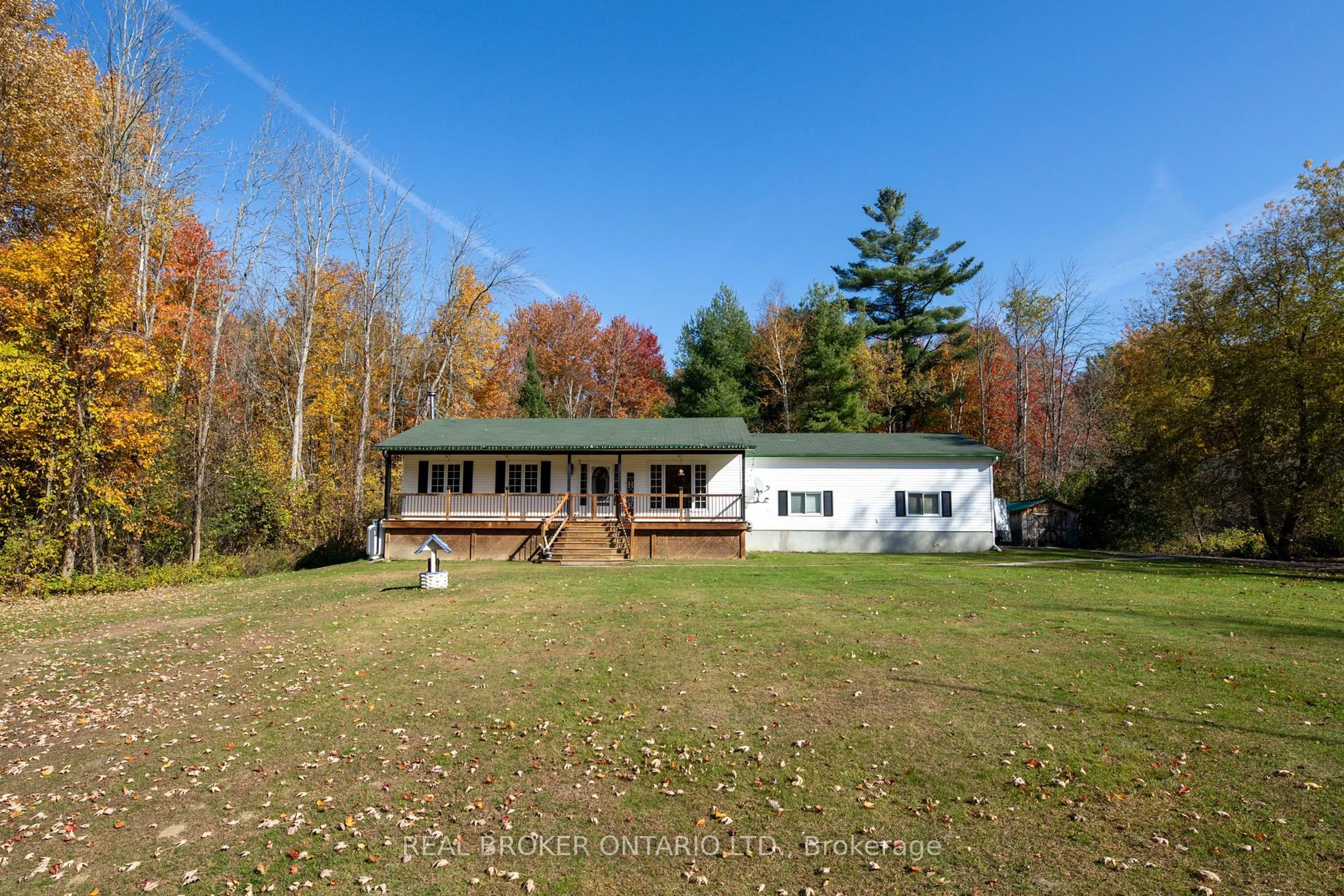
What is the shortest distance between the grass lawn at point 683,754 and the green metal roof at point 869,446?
15.9 metres

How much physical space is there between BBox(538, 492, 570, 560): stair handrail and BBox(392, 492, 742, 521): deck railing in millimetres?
98

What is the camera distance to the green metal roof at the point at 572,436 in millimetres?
23656

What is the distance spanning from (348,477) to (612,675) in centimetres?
2517

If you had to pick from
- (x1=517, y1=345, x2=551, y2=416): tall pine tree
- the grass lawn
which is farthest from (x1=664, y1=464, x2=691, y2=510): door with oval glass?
(x1=517, y1=345, x2=551, y2=416): tall pine tree

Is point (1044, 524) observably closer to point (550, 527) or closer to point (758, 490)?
point (758, 490)

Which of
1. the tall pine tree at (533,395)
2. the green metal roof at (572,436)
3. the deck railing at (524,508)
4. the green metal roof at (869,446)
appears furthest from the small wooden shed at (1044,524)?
the tall pine tree at (533,395)

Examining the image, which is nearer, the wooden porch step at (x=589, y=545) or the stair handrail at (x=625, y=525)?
the wooden porch step at (x=589, y=545)

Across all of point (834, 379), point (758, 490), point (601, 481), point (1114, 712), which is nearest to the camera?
point (1114, 712)

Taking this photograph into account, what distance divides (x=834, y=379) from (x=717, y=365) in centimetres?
673

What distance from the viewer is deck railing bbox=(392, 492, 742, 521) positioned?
75.8 ft

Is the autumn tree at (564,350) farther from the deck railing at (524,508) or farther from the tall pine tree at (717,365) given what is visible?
the deck railing at (524,508)

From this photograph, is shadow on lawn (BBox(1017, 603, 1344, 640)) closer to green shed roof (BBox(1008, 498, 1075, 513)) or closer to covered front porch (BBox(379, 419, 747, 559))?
covered front porch (BBox(379, 419, 747, 559))

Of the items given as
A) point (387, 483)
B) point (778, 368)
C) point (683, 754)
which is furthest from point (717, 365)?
point (683, 754)

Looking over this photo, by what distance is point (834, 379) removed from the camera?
38.0m
